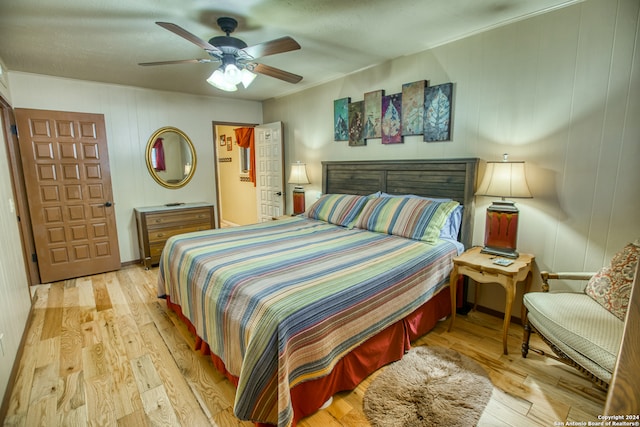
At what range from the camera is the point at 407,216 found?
108 inches

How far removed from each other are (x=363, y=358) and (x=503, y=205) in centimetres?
163

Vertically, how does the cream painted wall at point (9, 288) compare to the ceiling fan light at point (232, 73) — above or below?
below

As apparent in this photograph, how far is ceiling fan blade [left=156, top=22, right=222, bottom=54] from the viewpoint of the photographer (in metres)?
1.82

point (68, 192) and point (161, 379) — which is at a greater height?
point (68, 192)

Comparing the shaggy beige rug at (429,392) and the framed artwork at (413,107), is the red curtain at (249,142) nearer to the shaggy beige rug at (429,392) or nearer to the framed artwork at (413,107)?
the framed artwork at (413,107)

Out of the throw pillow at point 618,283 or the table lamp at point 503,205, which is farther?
the table lamp at point 503,205

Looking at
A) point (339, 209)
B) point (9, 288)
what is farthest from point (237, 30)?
point (9, 288)

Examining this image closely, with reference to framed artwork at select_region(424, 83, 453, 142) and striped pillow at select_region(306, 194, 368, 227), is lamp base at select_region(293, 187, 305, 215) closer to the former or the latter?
striped pillow at select_region(306, 194, 368, 227)

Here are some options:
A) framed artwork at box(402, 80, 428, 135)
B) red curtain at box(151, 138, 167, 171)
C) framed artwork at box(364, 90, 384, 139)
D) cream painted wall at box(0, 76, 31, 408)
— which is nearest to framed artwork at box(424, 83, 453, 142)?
framed artwork at box(402, 80, 428, 135)

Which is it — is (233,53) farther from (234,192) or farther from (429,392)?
(234,192)

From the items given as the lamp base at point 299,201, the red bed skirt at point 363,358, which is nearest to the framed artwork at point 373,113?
the lamp base at point 299,201

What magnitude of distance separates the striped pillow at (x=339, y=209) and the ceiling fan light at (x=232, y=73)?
163 centimetres

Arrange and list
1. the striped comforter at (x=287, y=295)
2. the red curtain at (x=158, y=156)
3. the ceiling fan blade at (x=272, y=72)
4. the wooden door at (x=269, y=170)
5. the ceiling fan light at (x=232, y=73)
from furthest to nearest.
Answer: the wooden door at (x=269, y=170)
the red curtain at (x=158, y=156)
the ceiling fan blade at (x=272, y=72)
the ceiling fan light at (x=232, y=73)
the striped comforter at (x=287, y=295)

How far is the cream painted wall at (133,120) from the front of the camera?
11.7 feet
